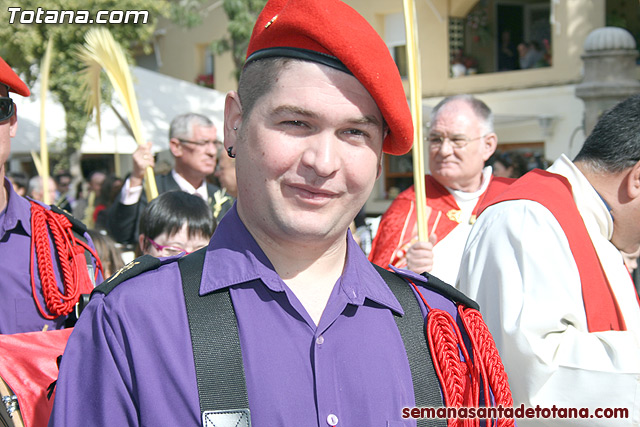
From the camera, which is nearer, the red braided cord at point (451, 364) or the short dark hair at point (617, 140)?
the red braided cord at point (451, 364)

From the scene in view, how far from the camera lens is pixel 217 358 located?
1316 mm

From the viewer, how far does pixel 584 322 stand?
2121 mm

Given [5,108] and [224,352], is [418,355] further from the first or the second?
[5,108]

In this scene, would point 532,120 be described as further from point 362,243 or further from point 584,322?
point 584,322

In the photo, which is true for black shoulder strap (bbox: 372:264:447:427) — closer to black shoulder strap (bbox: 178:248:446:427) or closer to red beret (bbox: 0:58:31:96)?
black shoulder strap (bbox: 178:248:446:427)

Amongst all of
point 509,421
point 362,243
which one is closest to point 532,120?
point 362,243

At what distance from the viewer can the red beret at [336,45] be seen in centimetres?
143

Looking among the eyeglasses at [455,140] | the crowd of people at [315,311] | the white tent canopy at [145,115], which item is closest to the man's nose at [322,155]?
the crowd of people at [315,311]

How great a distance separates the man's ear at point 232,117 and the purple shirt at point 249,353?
0.19m

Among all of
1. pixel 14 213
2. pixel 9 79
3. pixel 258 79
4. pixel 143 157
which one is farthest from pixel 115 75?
pixel 258 79

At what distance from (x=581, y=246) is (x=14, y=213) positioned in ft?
6.81

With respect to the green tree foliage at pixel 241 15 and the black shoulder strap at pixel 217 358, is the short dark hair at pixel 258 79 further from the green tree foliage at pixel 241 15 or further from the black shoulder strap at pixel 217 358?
the green tree foliage at pixel 241 15

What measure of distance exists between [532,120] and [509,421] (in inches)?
466

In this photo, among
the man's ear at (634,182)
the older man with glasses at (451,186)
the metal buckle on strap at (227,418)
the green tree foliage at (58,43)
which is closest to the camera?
the metal buckle on strap at (227,418)
